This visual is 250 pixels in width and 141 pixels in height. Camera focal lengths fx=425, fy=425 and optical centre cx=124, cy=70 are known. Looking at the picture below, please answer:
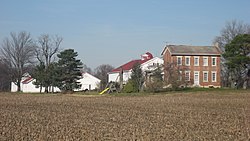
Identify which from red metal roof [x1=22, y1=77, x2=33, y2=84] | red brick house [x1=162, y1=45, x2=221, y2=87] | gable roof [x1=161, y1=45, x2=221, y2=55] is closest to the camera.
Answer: red brick house [x1=162, y1=45, x2=221, y2=87]

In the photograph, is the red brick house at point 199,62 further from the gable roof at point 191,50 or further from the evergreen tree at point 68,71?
the evergreen tree at point 68,71

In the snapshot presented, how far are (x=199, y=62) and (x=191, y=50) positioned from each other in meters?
2.36

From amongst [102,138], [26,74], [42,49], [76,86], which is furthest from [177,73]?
[26,74]

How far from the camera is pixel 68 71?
75812 mm

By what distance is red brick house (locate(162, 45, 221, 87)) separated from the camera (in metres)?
68.1

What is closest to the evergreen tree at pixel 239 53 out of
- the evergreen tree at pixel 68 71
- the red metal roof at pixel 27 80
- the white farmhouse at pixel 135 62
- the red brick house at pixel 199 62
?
the red brick house at pixel 199 62

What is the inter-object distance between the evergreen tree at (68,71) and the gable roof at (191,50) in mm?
16830

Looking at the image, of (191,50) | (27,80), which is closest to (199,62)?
(191,50)

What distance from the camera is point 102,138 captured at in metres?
13.8

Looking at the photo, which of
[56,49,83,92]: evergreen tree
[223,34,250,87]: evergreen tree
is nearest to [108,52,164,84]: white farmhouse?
[56,49,83,92]: evergreen tree

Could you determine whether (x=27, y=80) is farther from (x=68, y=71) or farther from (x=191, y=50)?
(x=191, y=50)

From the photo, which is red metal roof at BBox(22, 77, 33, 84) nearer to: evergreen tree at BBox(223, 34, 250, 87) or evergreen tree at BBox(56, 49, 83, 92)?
evergreen tree at BBox(56, 49, 83, 92)

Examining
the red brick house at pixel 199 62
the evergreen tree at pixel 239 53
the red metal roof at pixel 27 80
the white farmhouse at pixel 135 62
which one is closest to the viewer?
the evergreen tree at pixel 239 53

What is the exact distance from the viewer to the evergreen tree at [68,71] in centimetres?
7444
